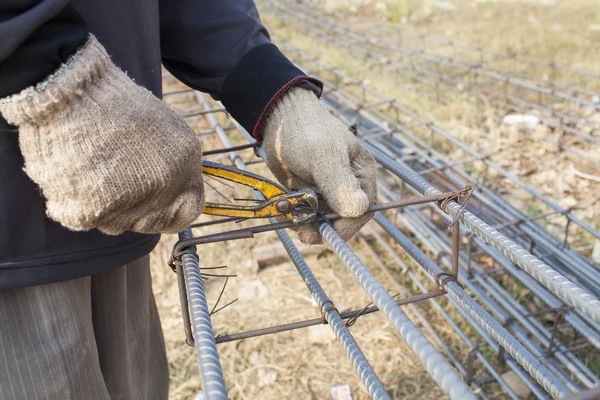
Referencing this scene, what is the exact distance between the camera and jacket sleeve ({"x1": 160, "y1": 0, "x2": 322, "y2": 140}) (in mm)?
1529

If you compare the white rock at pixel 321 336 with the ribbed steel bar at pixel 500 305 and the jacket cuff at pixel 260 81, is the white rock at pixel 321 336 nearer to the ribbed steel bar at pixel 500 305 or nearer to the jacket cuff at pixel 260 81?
the ribbed steel bar at pixel 500 305

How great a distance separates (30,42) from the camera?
1.01 metres

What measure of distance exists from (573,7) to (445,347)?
7.91 meters

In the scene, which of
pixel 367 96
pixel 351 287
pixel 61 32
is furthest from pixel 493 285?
pixel 367 96

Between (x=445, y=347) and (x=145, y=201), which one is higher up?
(x=145, y=201)

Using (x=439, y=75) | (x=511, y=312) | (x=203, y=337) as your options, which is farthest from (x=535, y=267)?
(x=439, y=75)

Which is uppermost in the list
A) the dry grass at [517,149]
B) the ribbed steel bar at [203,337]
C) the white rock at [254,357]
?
the ribbed steel bar at [203,337]

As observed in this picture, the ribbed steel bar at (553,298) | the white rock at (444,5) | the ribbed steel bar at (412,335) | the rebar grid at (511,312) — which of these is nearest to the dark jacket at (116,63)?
the ribbed steel bar at (412,335)

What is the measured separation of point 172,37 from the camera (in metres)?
1.58

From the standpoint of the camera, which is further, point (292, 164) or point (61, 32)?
point (292, 164)

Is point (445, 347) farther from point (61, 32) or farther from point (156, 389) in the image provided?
point (61, 32)

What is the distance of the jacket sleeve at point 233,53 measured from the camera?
153 cm

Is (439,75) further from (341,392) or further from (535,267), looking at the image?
(535,267)

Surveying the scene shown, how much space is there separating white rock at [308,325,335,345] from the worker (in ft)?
4.71
